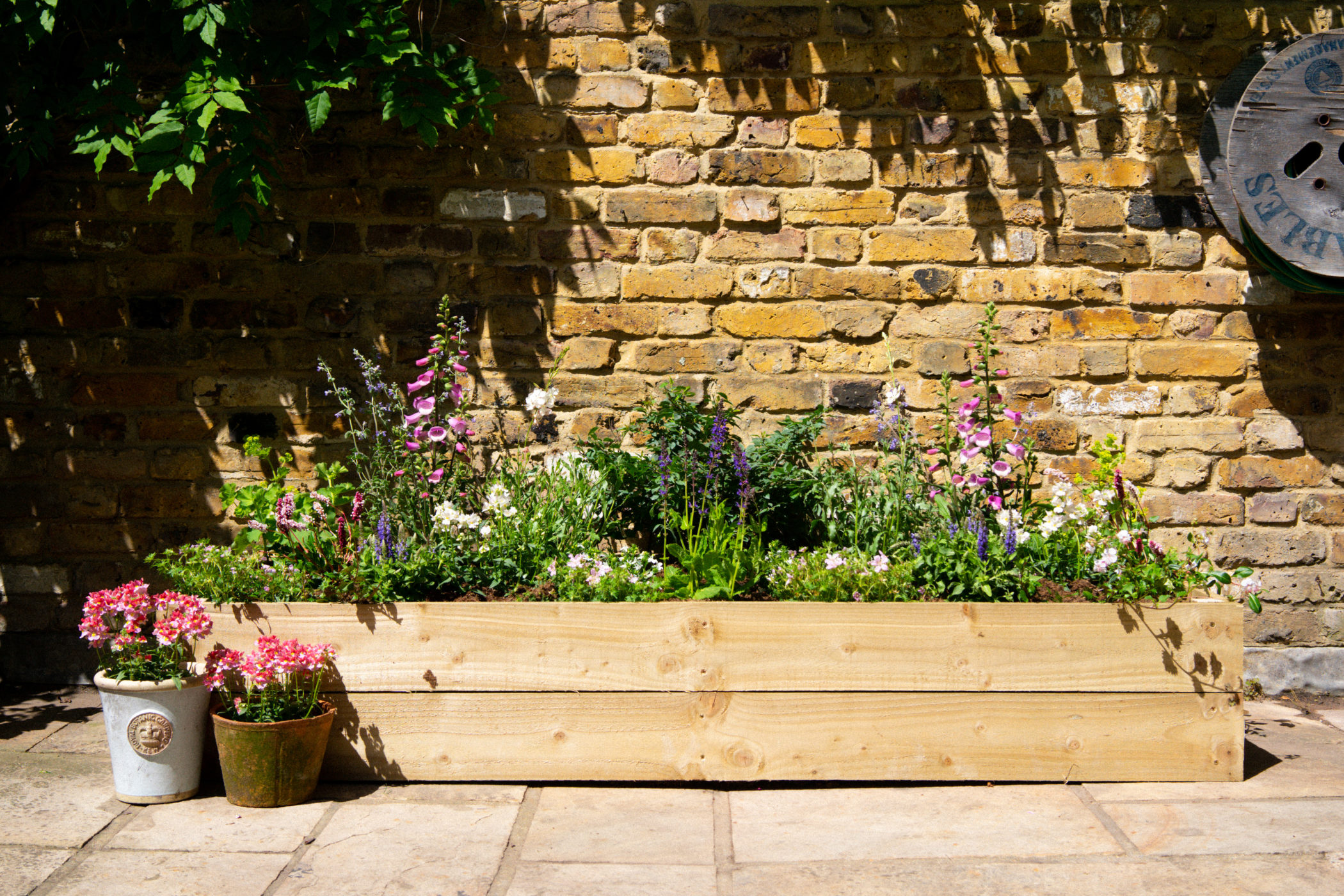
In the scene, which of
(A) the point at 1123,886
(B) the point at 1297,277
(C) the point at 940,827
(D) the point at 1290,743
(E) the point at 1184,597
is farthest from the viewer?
(B) the point at 1297,277

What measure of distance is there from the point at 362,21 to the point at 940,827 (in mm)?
2983

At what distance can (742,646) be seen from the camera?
2883 millimetres

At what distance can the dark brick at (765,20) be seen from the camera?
11.9ft

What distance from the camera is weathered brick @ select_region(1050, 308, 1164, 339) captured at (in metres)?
3.69

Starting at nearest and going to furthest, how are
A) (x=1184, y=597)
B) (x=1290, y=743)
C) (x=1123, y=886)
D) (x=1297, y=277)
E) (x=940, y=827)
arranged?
(x=1123, y=886) → (x=940, y=827) → (x=1184, y=597) → (x=1290, y=743) → (x=1297, y=277)

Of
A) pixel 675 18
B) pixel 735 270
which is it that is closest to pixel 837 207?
pixel 735 270

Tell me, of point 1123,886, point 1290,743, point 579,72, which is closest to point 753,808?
point 1123,886

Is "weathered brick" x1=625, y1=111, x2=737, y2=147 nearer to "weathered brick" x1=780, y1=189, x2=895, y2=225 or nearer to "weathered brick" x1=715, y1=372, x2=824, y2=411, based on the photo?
"weathered brick" x1=780, y1=189, x2=895, y2=225

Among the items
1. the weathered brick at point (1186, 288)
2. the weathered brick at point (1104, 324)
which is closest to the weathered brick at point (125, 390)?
the weathered brick at point (1104, 324)

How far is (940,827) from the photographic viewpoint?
2.64 meters

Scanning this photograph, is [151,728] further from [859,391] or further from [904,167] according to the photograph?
[904,167]

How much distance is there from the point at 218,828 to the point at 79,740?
98cm

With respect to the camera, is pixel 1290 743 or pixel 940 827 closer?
pixel 940 827

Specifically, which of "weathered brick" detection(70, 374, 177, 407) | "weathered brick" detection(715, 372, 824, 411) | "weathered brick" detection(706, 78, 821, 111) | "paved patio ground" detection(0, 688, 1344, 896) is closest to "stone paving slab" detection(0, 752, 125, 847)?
"paved patio ground" detection(0, 688, 1344, 896)
